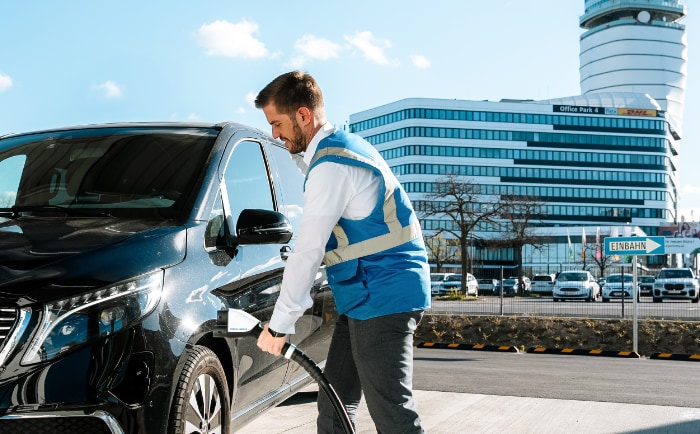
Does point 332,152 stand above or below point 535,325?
above

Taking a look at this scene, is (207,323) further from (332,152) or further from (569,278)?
(569,278)

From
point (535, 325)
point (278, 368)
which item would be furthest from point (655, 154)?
point (278, 368)

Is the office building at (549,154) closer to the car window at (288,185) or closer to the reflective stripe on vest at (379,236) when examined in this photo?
the car window at (288,185)

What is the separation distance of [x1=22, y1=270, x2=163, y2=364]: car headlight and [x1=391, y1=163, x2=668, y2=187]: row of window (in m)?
113

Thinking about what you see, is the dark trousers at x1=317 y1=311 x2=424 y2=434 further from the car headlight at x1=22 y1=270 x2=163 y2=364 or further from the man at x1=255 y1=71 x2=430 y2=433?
the car headlight at x1=22 y1=270 x2=163 y2=364

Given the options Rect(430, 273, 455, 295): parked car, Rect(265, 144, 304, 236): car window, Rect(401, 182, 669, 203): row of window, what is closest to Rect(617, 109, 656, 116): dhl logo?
Rect(401, 182, 669, 203): row of window

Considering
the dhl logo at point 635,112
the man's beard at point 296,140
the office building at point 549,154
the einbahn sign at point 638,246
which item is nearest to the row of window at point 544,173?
the office building at point 549,154

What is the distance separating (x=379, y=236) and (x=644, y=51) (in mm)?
187203

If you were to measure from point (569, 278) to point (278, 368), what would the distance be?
39.0 meters

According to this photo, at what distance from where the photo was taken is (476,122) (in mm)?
119062

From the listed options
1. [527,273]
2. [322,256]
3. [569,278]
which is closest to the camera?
[322,256]

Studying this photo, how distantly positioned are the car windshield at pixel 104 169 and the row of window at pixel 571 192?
114 metres

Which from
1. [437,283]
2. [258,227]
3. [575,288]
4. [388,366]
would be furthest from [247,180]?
[437,283]

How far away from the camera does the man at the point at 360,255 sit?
109 inches
